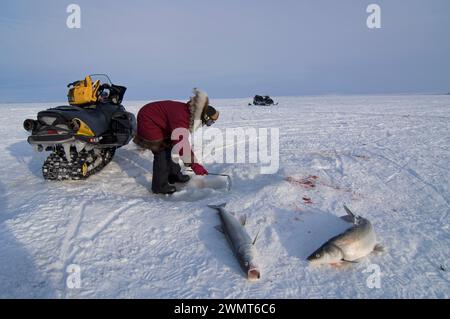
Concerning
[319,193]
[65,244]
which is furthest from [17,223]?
[319,193]

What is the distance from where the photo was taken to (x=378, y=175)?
16.8 feet

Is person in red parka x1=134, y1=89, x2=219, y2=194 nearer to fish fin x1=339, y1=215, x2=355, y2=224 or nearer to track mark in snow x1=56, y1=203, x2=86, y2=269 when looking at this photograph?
track mark in snow x1=56, y1=203, x2=86, y2=269

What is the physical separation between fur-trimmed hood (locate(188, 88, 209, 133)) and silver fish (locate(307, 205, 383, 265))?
2397mm

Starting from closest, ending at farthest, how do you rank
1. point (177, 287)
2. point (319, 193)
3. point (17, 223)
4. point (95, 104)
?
point (177, 287) < point (17, 223) < point (319, 193) < point (95, 104)

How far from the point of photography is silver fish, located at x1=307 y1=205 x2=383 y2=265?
9.34 feet

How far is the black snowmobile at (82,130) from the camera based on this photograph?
4469 millimetres

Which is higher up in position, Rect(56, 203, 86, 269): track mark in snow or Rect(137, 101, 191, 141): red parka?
Rect(137, 101, 191, 141): red parka

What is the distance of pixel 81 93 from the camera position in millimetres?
5449

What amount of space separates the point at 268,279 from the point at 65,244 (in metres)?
1.92

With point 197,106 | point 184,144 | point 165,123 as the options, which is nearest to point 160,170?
point 184,144

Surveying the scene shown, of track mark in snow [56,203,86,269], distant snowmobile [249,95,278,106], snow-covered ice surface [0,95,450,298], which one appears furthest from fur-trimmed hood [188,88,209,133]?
distant snowmobile [249,95,278,106]

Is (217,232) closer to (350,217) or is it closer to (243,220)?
(243,220)
